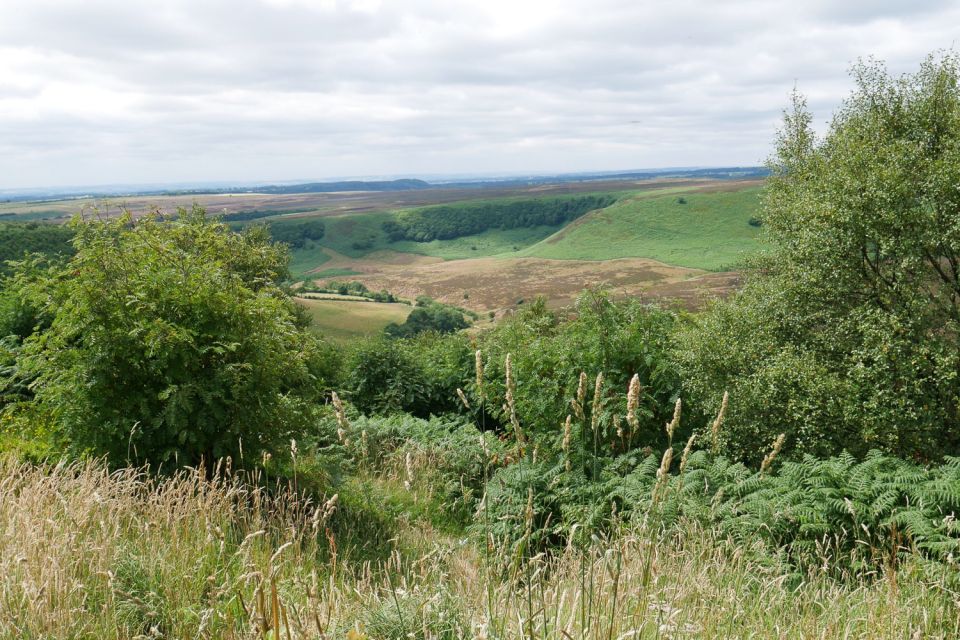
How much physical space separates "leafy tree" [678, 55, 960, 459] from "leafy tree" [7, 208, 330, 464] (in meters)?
7.59

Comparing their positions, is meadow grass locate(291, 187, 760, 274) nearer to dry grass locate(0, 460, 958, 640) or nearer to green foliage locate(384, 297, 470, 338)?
green foliage locate(384, 297, 470, 338)

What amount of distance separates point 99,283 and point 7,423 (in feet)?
9.12

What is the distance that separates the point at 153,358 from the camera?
293 inches

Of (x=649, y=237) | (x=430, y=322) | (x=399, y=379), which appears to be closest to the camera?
(x=399, y=379)

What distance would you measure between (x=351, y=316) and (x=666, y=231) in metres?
99.5

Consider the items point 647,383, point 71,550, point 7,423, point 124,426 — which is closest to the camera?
point 71,550

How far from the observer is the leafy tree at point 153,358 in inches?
280

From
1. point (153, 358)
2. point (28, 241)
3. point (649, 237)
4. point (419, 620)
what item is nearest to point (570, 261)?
point (649, 237)

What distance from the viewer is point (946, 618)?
3.77 metres

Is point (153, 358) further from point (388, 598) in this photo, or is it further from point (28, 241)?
point (28, 241)

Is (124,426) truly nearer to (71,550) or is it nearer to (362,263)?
(71,550)

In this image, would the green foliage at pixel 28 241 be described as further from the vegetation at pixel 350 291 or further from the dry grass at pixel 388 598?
the dry grass at pixel 388 598

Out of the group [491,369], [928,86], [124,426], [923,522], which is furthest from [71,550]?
[928,86]

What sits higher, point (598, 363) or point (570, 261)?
point (598, 363)
